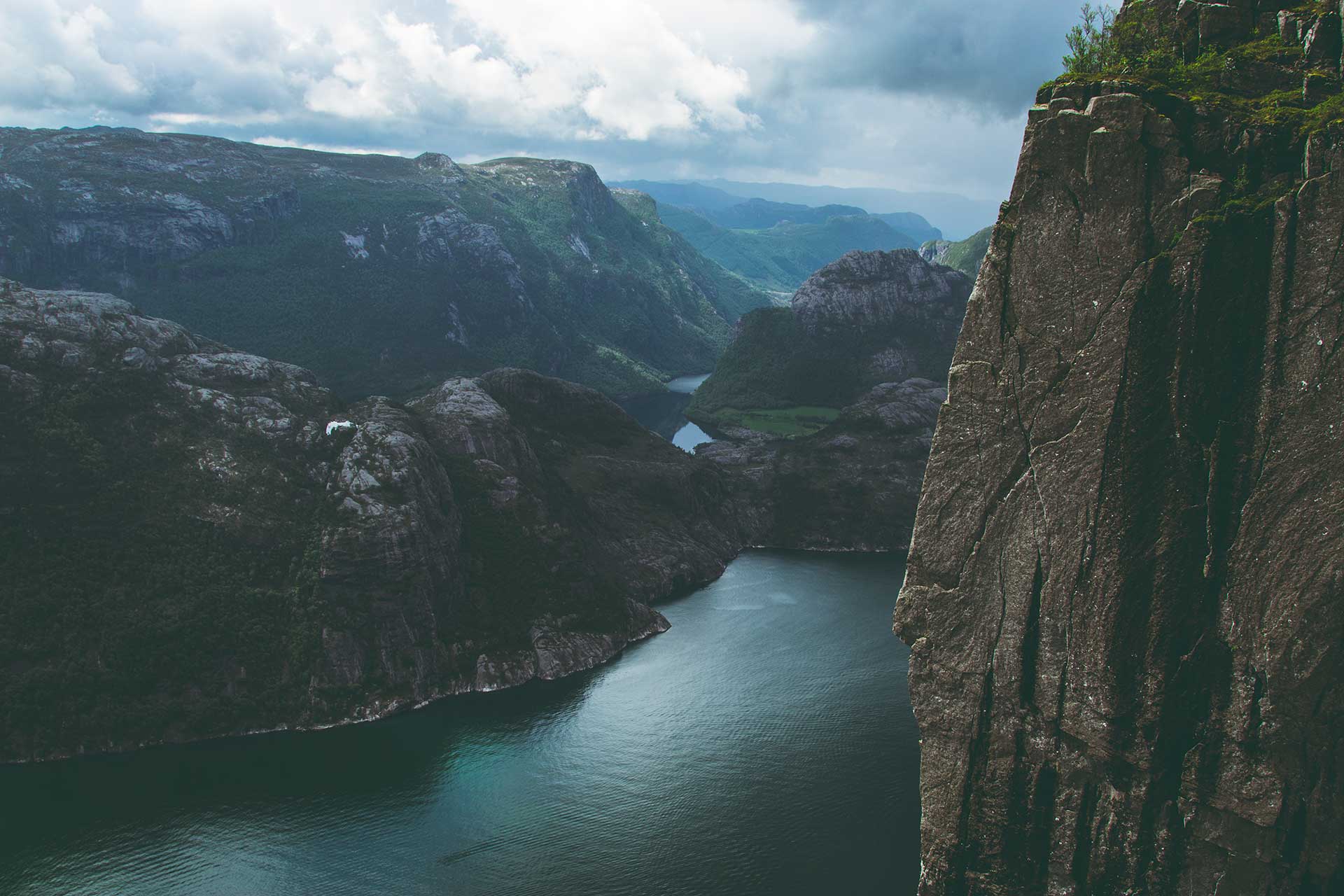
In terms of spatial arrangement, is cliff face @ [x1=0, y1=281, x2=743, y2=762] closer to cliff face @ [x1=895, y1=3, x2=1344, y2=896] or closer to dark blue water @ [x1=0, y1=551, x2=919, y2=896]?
dark blue water @ [x1=0, y1=551, x2=919, y2=896]

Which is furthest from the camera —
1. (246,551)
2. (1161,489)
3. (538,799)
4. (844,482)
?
(844,482)

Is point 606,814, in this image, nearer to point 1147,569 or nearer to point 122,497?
point 1147,569

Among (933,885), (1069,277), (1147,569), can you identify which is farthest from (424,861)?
(1069,277)

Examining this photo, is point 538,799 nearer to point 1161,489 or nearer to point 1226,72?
point 1161,489

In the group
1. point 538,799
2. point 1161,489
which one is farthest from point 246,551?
point 1161,489

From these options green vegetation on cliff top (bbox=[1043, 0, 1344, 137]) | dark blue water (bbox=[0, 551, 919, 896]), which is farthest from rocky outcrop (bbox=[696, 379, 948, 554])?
green vegetation on cliff top (bbox=[1043, 0, 1344, 137])

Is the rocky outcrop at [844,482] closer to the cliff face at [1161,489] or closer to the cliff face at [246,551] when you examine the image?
the cliff face at [246,551]

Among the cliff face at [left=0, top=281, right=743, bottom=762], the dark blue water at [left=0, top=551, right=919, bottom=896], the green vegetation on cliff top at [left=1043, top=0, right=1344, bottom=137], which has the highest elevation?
the green vegetation on cliff top at [left=1043, top=0, right=1344, bottom=137]
